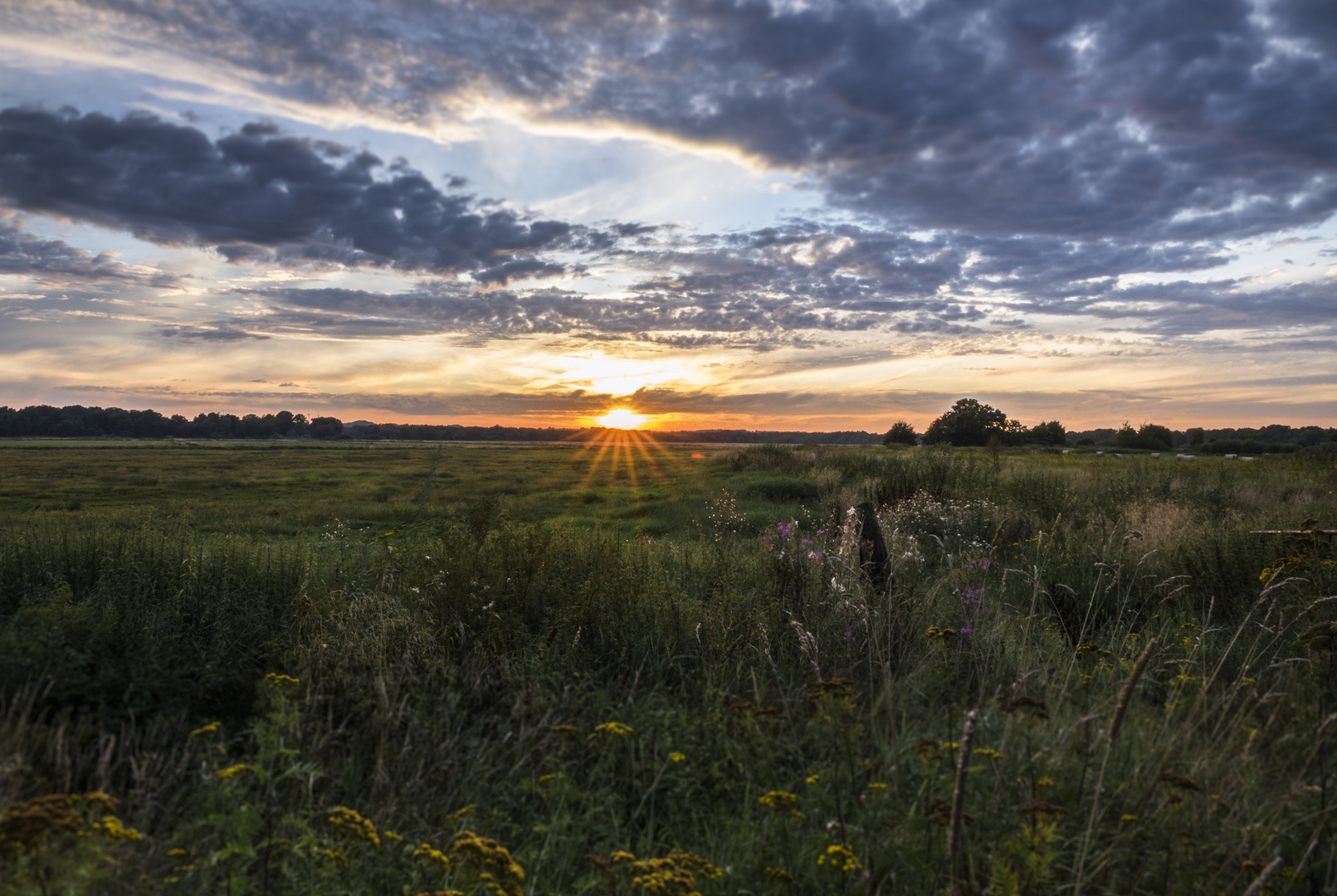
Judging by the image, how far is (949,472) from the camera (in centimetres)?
1680

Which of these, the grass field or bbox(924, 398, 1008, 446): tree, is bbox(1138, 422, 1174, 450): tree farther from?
the grass field

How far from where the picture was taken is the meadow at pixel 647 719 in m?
2.54

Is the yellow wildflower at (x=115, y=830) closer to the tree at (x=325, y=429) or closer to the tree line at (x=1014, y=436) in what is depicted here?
the tree line at (x=1014, y=436)

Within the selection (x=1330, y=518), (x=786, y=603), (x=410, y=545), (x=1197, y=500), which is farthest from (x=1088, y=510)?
(x=410, y=545)

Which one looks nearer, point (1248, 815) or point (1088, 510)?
point (1248, 815)

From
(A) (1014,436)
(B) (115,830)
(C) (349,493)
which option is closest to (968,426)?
(A) (1014,436)

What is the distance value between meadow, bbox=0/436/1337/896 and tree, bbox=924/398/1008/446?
56987mm

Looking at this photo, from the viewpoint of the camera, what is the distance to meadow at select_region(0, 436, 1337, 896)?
2.54m

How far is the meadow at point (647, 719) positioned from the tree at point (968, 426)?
57.0m

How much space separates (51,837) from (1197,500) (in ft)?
52.3

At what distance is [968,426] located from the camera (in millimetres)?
61906

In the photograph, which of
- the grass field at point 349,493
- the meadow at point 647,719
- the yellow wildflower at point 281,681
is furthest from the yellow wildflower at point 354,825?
the grass field at point 349,493

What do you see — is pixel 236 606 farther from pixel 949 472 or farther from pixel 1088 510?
pixel 949 472

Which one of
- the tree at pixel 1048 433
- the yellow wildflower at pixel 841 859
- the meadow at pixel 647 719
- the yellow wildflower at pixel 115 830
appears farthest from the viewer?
the tree at pixel 1048 433
